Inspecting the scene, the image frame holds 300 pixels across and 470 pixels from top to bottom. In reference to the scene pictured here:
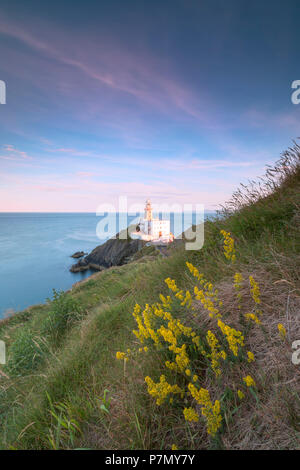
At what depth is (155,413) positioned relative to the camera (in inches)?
64.4

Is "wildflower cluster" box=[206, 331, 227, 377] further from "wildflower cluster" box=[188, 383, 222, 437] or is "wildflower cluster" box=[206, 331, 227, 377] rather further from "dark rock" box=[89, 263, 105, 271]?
"dark rock" box=[89, 263, 105, 271]

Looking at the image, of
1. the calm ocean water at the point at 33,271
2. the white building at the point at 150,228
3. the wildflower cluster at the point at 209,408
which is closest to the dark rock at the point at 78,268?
the calm ocean water at the point at 33,271

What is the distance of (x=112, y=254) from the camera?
183 feet

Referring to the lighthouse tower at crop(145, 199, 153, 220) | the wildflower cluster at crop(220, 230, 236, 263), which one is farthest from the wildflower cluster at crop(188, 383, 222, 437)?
the lighthouse tower at crop(145, 199, 153, 220)

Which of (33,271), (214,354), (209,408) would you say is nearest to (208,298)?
(214,354)

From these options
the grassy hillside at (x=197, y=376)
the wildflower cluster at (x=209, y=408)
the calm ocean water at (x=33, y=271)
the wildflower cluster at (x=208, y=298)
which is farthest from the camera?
the calm ocean water at (x=33, y=271)

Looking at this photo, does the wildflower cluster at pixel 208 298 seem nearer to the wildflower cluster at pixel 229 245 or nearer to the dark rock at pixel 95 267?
the wildflower cluster at pixel 229 245

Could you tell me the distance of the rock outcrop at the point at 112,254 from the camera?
5425cm

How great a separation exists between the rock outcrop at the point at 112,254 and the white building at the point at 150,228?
353 centimetres

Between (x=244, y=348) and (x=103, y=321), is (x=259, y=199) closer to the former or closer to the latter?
(x=244, y=348)

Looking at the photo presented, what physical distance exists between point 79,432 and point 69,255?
79.3 meters

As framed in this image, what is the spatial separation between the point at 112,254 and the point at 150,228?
15376 mm

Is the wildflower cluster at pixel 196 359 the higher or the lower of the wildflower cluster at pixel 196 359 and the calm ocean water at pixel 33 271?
the higher

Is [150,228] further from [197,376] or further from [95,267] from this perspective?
[197,376]
